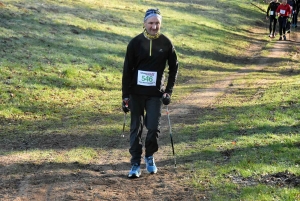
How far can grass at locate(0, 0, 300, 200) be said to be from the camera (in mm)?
9336

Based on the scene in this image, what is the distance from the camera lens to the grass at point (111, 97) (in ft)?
30.6

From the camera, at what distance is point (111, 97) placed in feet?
55.4

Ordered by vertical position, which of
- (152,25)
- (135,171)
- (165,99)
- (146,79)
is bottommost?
(135,171)

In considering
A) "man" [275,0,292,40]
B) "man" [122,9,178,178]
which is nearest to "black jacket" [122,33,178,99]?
"man" [122,9,178,178]

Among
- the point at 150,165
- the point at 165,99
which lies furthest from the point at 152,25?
the point at 150,165

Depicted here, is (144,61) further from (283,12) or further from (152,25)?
(283,12)

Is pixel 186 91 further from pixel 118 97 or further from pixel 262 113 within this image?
pixel 262 113

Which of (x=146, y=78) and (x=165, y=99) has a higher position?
(x=146, y=78)

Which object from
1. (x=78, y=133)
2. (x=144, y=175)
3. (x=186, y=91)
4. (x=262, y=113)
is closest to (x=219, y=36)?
(x=186, y=91)

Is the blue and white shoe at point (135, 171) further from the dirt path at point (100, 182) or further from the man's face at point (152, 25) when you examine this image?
the man's face at point (152, 25)

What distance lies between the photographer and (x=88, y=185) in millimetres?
7984

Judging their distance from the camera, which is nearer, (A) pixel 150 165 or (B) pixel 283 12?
(A) pixel 150 165

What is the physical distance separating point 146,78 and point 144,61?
0.97 feet

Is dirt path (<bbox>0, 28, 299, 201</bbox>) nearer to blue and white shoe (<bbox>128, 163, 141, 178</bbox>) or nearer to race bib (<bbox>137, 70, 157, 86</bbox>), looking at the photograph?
blue and white shoe (<bbox>128, 163, 141, 178</bbox>)
